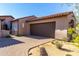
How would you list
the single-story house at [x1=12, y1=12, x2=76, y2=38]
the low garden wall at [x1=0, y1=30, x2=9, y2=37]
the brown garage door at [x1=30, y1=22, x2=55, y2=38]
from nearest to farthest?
1. the low garden wall at [x1=0, y1=30, x2=9, y2=37]
2. the single-story house at [x1=12, y1=12, x2=76, y2=38]
3. the brown garage door at [x1=30, y1=22, x2=55, y2=38]

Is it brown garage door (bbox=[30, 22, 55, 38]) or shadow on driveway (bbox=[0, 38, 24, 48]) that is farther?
brown garage door (bbox=[30, 22, 55, 38])

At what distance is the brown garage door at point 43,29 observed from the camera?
7.54m

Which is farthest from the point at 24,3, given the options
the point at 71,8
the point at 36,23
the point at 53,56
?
the point at 36,23

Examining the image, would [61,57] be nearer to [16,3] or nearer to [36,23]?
[16,3]

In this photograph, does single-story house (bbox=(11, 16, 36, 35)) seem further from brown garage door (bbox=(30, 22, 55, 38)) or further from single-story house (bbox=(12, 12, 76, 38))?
brown garage door (bbox=(30, 22, 55, 38))

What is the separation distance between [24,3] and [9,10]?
23.8 inches

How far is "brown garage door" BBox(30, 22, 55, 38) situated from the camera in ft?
24.7

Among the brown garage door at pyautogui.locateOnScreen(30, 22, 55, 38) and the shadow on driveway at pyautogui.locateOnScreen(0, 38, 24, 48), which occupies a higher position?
the brown garage door at pyautogui.locateOnScreen(30, 22, 55, 38)

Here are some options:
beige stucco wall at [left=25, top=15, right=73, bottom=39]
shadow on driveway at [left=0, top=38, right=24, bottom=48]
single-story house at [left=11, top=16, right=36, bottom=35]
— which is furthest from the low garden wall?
beige stucco wall at [left=25, top=15, right=73, bottom=39]

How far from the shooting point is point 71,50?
5270mm

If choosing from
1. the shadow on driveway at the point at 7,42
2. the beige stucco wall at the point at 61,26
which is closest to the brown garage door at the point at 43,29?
the beige stucco wall at the point at 61,26

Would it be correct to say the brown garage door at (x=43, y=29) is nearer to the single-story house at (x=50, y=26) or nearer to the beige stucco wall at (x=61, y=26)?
the single-story house at (x=50, y=26)

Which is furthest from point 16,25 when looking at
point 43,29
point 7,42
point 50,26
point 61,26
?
point 61,26

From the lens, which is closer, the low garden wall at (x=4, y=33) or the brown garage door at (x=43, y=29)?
the low garden wall at (x=4, y=33)
